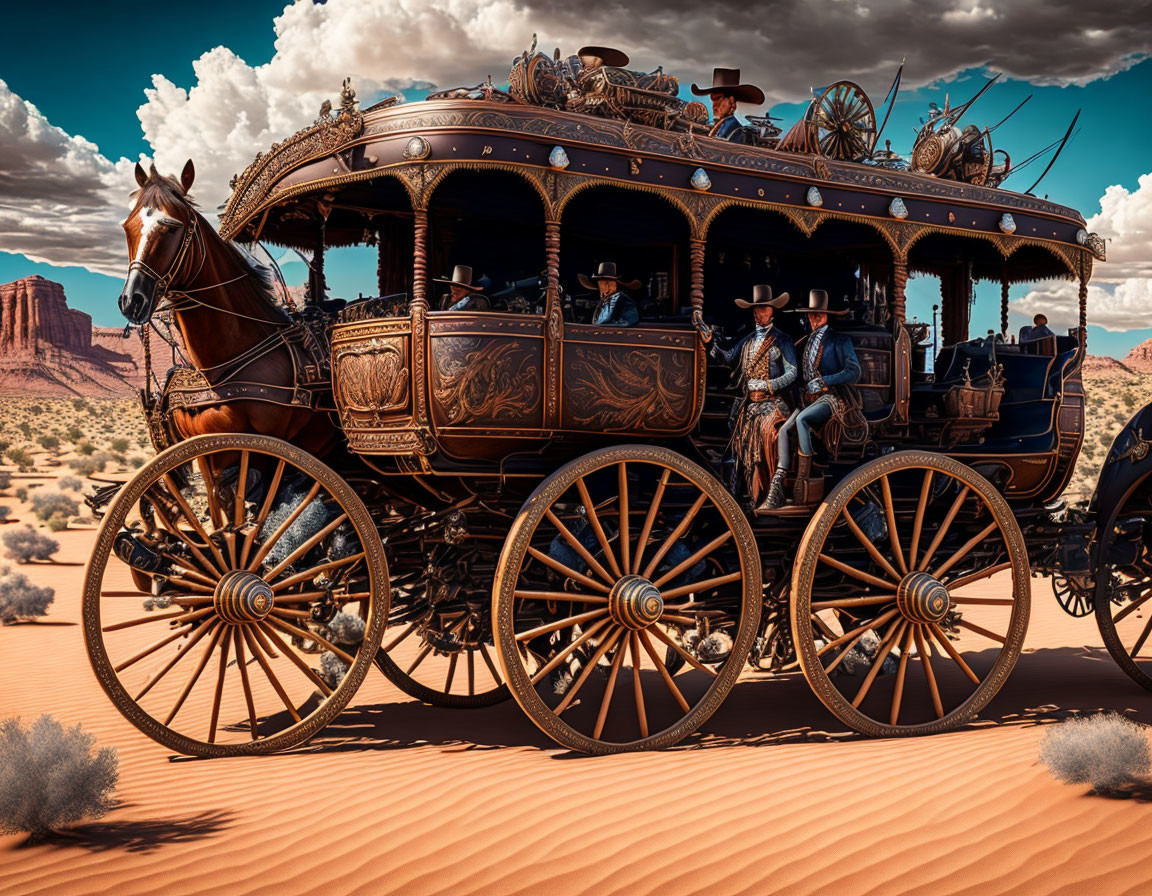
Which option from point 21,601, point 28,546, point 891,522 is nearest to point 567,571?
point 891,522

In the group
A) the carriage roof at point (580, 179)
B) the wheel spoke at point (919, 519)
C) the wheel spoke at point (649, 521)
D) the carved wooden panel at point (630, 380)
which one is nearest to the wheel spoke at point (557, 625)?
the wheel spoke at point (649, 521)

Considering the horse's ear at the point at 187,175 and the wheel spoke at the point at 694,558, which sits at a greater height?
the horse's ear at the point at 187,175

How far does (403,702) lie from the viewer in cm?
823

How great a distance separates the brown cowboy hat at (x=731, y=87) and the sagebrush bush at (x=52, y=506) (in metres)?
18.2

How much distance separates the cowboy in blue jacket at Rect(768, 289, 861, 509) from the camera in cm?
684

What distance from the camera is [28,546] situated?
1712cm

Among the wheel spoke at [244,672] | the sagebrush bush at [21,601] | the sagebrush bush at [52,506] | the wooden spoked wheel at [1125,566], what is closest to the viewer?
the wheel spoke at [244,672]

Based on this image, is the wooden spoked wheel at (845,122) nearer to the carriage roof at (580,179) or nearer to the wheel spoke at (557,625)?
the carriage roof at (580,179)

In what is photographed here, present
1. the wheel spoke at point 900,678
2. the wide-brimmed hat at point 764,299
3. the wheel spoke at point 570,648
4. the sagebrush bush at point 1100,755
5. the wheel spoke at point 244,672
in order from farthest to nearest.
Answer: the wide-brimmed hat at point 764,299, the wheel spoke at point 900,678, the wheel spoke at point 570,648, the wheel spoke at point 244,672, the sagebrush bush at point 1100,755

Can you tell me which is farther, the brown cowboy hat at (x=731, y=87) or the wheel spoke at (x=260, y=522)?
the brown cowboy hat at (x=731, y=87)

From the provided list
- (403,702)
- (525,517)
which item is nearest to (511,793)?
(525,517)

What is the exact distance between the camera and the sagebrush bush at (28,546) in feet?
55.8

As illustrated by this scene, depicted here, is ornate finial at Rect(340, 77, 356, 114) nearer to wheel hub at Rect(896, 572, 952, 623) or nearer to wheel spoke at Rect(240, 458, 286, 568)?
wheel spoke at Rect(240, 458, 286, 568)

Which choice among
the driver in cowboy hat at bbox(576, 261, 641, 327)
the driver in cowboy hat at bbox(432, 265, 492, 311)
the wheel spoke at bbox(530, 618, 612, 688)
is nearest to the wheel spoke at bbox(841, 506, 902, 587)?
the wheel spoke at bbox(530, 618, 612, 688)
